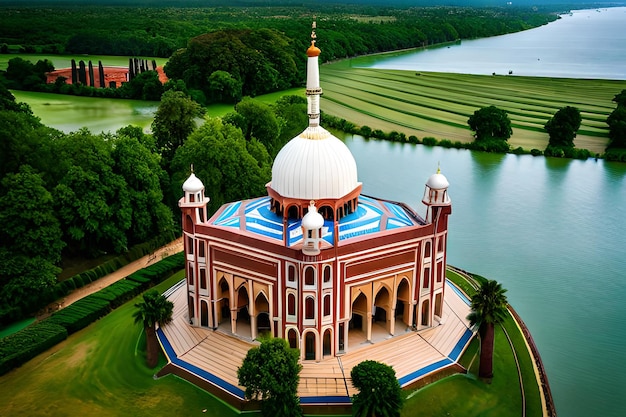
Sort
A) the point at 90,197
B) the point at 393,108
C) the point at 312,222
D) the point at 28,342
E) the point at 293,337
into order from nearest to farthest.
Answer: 1. the point at 312,222
2. the point at 293,337
3. the point at 28,342
4. the point at 90,197
5. the point at 393,108

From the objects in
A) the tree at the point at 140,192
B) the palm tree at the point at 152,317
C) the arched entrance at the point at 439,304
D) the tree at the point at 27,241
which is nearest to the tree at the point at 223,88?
the tree at the point at 140,192

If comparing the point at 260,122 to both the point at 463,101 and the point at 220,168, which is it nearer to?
the point at 220,168

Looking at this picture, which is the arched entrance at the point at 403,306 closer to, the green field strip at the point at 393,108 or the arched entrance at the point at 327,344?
the arched entrance at the point at 327,344

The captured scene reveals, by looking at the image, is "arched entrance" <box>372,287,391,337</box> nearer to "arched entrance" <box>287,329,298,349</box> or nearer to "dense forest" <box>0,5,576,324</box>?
"arched entrance" <box>287,329,298,349</box>

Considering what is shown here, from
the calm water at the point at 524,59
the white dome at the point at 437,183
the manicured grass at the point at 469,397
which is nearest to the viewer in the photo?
the manicured grass at the point at 469,397

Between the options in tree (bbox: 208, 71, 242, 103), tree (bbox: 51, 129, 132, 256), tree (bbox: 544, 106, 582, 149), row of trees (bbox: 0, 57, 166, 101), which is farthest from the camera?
row of trees (bbox: 0, 57, 166, 101)

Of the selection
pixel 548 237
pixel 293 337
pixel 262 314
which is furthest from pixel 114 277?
pixel 548 237

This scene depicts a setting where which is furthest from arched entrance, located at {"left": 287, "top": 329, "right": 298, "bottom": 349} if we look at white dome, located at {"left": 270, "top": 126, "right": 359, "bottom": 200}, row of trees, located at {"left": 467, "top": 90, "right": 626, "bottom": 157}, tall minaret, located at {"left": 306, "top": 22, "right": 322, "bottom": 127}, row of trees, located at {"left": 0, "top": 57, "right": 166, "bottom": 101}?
row of trees, located at {"left": 0, "top": 57, "right": 166, "bottom": 101}
